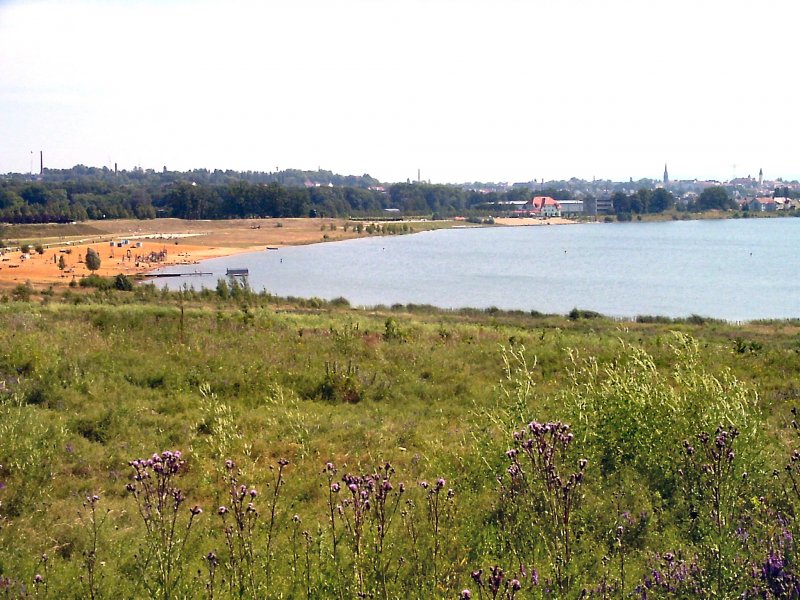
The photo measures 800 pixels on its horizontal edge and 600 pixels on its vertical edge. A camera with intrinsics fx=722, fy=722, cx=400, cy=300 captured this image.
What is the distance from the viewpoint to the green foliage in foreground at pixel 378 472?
13.6ft

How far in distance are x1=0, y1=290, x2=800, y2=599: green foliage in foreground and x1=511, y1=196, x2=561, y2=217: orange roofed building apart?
16020 centimetres

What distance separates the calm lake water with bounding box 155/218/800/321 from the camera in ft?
154

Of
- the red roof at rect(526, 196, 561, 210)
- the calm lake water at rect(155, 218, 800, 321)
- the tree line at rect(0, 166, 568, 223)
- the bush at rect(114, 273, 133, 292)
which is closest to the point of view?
the bush at rect(114, 273, 133, 292)

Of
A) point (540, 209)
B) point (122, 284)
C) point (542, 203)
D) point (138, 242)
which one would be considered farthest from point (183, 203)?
point (542, 203)

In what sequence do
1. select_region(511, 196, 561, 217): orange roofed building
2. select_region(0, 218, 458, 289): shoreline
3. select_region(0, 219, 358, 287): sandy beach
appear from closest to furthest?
select_region(0, 218, 458, 289): shoreline
select_region(0, 219, 358, 287): sandy beach
select_region(511, 196, 561, 217): orange roofed building

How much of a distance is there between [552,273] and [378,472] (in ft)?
204

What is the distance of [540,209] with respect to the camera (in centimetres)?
17388

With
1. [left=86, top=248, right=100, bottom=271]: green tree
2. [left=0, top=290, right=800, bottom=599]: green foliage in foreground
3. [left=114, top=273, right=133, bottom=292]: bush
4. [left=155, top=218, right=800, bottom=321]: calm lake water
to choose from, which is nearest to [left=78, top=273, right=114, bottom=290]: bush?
[left=114, top=273, right=133, bottom=292]: bush

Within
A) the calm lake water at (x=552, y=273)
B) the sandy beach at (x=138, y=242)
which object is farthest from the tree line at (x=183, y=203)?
the calm lake water at (x=552, y=273)

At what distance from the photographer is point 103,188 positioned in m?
154

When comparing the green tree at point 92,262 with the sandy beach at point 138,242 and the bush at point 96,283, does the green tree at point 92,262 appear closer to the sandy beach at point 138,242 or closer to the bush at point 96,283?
the sandy beach at point 138,242

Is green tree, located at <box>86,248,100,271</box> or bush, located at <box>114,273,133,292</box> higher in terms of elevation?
green tree, located at <box>86,248,100,271</box>

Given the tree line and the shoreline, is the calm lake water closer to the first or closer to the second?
the shoreline

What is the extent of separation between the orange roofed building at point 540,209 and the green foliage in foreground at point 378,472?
16020cm
